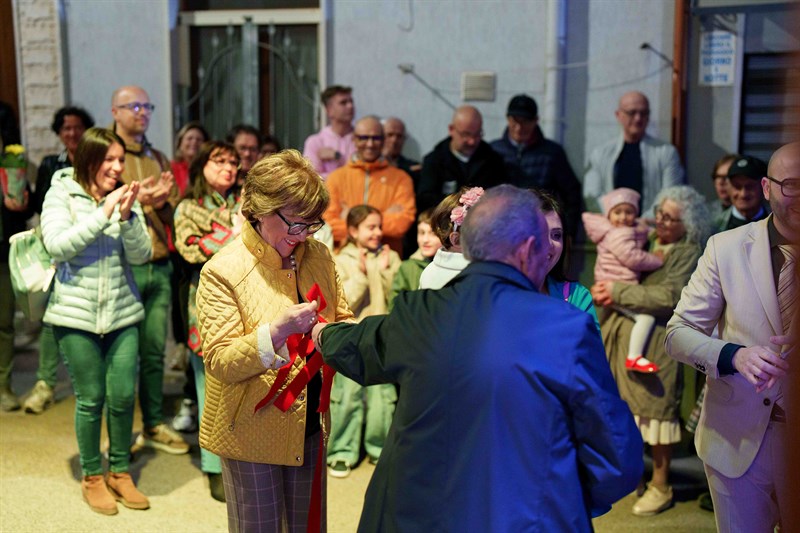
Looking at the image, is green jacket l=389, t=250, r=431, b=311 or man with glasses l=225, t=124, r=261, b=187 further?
man with glasses l=225, t=124, r=261, b=187

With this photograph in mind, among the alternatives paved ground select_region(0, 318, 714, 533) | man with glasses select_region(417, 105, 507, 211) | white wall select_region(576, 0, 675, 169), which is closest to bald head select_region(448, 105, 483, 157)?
man with glasses select_region(417, 105, 507, 211)

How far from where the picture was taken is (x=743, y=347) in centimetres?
271

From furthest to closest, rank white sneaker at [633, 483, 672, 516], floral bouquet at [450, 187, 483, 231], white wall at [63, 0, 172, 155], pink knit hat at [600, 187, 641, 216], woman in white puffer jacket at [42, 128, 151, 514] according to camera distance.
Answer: white wall at [63, 0, 172, 155] < pink knit hat at [600, 187, 641, 216] < white sneaker at [633, 483, 672, 516] < woman in white puffer jacket at [42, 128, 151, 514] < floral bouquet at [450, 187, 483, 231]

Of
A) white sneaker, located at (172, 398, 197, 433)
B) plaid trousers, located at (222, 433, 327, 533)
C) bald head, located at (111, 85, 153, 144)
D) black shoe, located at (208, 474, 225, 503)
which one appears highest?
bald head, located at (111, 85, 153, 144)

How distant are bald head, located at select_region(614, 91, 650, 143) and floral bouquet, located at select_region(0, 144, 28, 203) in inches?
131

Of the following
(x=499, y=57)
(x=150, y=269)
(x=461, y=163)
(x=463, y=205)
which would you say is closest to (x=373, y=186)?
(x=461, y=163)

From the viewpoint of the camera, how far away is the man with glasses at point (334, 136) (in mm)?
5656

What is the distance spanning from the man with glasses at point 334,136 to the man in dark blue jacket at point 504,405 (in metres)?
3.58

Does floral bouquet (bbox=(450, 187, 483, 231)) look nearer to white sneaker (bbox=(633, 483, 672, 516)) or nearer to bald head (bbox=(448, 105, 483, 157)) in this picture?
white sneaker (bbox=(633, 483, 672, 516))

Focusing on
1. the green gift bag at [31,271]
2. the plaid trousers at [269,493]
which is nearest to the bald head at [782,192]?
the plaid trousers at [269,493]

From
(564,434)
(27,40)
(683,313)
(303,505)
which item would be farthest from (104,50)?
(564,434)

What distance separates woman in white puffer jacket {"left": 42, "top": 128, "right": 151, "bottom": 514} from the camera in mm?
3920

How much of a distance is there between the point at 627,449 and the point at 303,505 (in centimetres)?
126

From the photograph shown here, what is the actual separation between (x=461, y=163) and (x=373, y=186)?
51 centimetres
